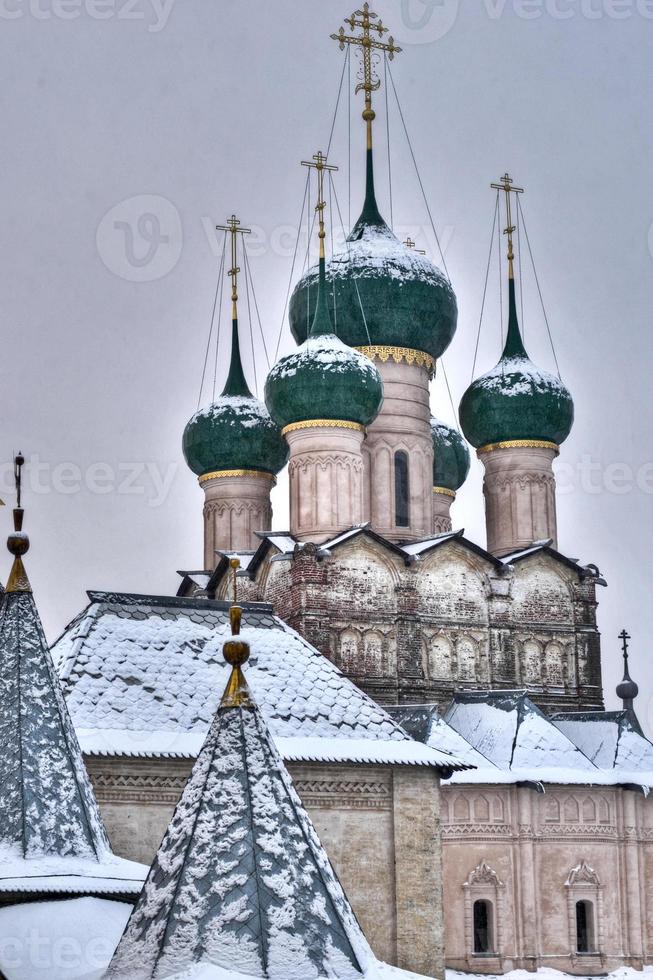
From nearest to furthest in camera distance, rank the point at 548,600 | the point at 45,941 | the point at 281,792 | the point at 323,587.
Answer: the point at 281,792, the point at 45,941, the point at 323,587, the point at 548,600

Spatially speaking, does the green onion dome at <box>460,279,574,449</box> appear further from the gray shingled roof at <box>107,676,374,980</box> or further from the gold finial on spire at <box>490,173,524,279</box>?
the gray shingled roof at <box>107,676,374,980</box>

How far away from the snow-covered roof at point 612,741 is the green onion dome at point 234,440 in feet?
21.0

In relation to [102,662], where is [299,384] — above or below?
above

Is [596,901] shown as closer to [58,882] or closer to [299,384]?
[299,384]

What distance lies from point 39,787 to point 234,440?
17.6 metres

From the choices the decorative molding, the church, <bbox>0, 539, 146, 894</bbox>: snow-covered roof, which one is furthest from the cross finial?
<bbox>0, 539, 146, 894</bbox>: snow-covered roof

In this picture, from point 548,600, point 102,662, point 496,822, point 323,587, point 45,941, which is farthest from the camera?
point 548,600

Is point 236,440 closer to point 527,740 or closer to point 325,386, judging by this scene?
point 325,386

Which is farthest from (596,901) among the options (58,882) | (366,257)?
(58,882)

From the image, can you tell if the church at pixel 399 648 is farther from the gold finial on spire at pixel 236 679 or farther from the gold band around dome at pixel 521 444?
the gold finial on spire at pixel 236 679

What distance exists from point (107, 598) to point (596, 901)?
348 inches

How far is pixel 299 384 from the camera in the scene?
79.2 ft

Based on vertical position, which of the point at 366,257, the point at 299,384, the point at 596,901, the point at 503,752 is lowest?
the point at 596,901

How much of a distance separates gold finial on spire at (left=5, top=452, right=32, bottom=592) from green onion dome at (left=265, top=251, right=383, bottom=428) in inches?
563
